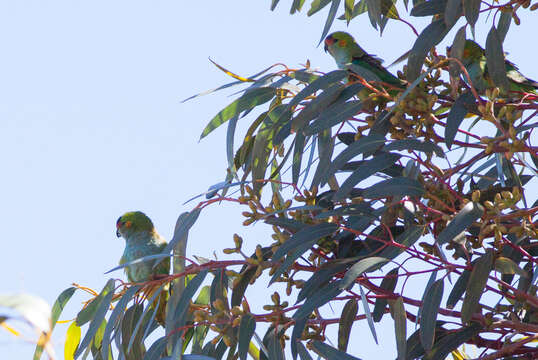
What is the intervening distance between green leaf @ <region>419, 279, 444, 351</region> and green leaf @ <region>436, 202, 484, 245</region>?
189 millimetres

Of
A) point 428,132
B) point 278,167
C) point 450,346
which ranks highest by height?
point 278,167

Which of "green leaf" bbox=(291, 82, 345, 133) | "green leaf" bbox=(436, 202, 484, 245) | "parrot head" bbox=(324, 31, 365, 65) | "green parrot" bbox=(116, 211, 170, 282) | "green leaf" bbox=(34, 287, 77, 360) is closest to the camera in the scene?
"green leaf" bbox=(436, 202, 484, 245)

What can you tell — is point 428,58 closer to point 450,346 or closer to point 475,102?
point 475,102

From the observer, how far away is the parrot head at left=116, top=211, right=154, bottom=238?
10.2ft

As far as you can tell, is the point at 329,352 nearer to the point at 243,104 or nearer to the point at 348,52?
the point at 243,104

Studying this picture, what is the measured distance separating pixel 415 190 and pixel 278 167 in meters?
0.57

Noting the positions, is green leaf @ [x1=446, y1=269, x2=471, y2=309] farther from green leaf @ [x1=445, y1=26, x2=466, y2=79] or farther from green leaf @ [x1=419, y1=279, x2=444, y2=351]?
green leaf @ [x1=445, y1=26, x2=466, y2=79]

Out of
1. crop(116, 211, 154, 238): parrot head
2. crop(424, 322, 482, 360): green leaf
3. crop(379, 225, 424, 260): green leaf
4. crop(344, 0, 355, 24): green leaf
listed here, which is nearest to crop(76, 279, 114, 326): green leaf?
crop(379, 225, 424, 260): green leaf

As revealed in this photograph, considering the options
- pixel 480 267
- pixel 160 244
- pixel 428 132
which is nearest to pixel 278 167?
pixel 428 132

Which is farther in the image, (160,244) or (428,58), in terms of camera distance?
(160,244)

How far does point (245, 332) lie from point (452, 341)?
0.52 m

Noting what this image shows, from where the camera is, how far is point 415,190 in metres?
1.84

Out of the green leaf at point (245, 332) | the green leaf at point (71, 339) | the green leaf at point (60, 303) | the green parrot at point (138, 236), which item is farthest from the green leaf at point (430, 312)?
the green parrot at point (138, 236)

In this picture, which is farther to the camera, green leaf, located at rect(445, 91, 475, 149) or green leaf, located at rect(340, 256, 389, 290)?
green leaf, located at rect(445, 91, 475, 149)
